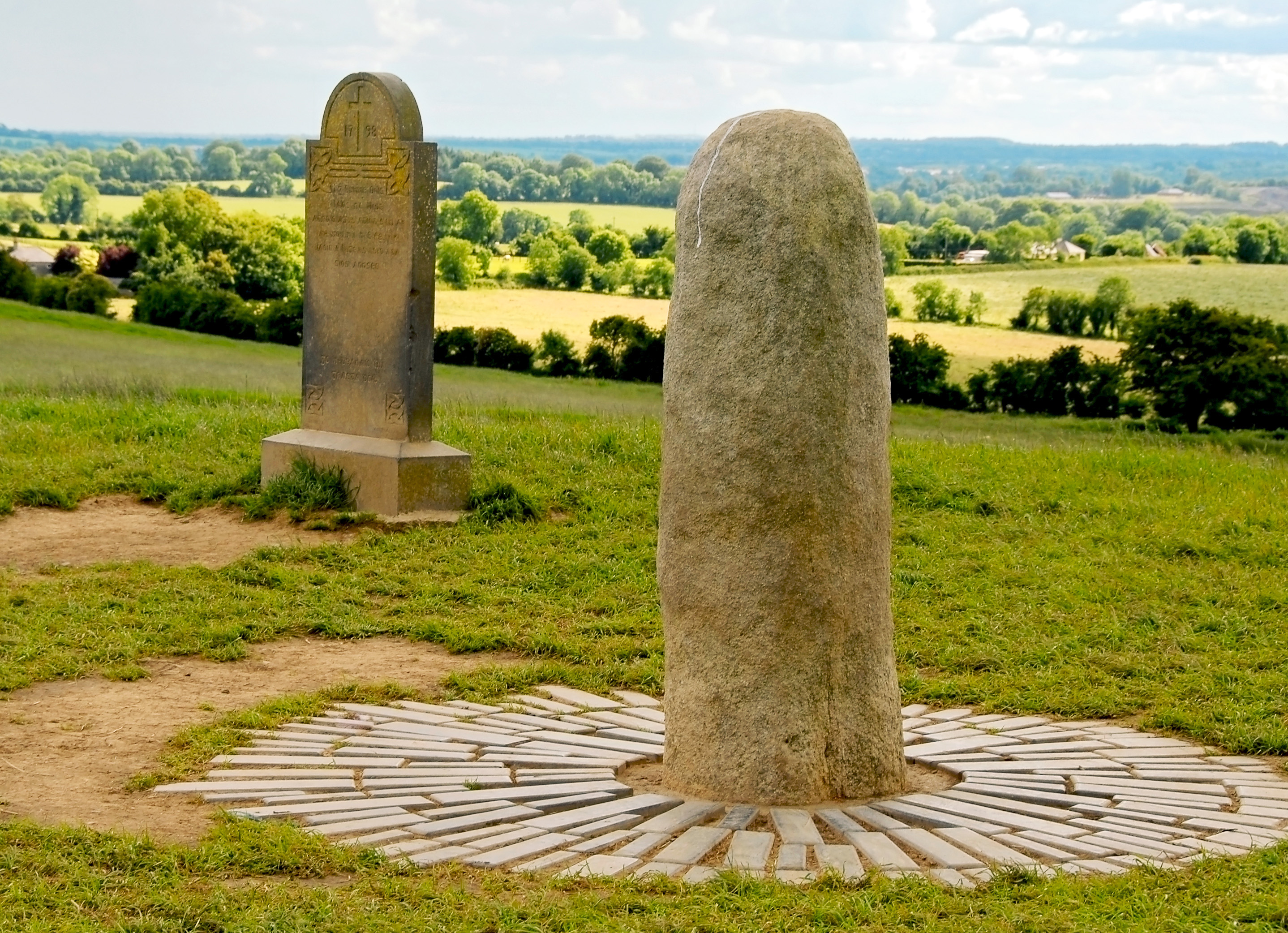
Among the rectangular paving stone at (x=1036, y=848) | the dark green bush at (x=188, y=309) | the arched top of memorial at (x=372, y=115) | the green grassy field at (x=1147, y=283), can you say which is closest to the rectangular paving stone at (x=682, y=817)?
the rectangular paving stone at (x=1036, y=848)

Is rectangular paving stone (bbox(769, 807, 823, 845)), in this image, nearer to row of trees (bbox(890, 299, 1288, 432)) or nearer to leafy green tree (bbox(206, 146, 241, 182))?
row of trees (bbox(890, 299, 1288, 432))

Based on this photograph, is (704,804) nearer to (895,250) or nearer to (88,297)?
(88,297)

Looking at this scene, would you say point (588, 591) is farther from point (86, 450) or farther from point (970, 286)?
point (970, 286)

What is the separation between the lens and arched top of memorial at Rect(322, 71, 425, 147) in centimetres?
1157

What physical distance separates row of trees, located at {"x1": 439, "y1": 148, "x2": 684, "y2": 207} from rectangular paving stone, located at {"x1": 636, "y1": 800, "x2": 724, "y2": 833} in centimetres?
6645

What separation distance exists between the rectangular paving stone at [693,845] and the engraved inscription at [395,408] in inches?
278

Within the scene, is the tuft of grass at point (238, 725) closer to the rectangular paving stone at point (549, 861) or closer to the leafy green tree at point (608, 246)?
the rectangular paving stone at point (549, 861)

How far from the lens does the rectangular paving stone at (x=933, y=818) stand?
194 inches

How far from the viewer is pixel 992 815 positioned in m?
5.04

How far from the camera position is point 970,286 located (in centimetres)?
4425

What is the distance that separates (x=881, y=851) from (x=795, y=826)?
12.8 inches

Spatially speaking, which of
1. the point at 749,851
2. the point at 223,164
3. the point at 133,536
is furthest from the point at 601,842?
the point at 223,164

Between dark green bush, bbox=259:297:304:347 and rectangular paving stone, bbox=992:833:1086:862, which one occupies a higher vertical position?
dark green bush, bbox=259:297:304:347

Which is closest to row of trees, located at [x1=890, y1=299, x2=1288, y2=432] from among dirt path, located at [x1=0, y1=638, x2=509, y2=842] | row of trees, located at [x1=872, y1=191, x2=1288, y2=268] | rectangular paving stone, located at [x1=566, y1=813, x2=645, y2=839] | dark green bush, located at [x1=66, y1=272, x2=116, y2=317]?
dirt path, located at [x1=0, y1=638, x2=509, y2=842]
